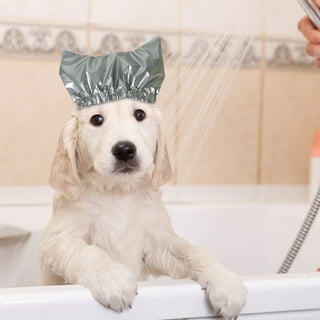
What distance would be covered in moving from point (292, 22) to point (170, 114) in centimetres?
53

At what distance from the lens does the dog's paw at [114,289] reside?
0.73 metres

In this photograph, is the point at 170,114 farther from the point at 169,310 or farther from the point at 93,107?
the point at 169,310

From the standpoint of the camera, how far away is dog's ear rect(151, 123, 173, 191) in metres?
0.99

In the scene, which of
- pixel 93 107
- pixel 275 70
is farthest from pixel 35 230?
pixel 275 70

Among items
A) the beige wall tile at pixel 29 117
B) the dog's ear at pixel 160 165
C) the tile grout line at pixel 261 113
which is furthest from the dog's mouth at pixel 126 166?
the tile grout line at pixel 261 113

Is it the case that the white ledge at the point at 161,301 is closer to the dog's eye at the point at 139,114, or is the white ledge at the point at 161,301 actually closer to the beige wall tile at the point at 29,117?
the dog's eye at the point at 139,114

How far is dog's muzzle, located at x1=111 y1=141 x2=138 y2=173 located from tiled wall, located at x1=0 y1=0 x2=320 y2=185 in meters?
0.53

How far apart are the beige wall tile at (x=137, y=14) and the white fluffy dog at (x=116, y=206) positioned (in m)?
0.68

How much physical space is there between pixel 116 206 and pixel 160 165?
0.32 feet

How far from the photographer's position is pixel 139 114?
0.95 meters

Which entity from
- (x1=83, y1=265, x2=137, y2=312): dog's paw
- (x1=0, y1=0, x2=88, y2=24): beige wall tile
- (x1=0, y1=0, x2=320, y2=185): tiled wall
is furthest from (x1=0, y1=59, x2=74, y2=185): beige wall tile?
(x1=83, y1=265, x2=137, y2=312): dog's paw

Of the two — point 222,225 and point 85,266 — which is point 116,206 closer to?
point 85,266

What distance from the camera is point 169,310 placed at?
0.76m

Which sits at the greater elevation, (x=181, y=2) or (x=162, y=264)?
(x=181, y=2)
